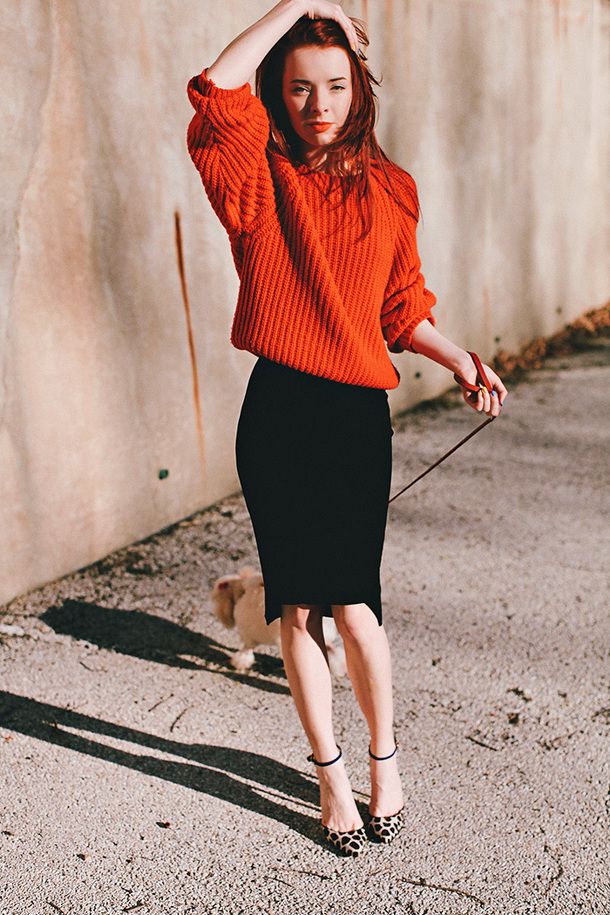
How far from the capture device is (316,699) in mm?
2342

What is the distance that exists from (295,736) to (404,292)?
4.28 ft

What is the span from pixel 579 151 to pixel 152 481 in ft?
16.8

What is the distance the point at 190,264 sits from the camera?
13.8ft

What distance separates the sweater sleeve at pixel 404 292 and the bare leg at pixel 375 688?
2.12 ft

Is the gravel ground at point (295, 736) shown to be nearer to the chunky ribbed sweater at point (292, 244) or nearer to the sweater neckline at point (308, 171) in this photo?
the chunky ribbed sweater at point (292, 244)

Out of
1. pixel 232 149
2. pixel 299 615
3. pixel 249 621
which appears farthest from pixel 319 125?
pixel 249 621

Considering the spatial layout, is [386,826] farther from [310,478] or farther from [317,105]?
[317,105]

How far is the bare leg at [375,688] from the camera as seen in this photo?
234 cm

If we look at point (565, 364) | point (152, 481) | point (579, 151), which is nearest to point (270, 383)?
point (152, 481)

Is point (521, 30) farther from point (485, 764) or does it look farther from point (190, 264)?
point (485, 764)

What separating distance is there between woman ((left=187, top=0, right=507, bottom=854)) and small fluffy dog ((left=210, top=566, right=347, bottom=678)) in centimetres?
68

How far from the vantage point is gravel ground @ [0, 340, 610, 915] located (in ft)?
7.32

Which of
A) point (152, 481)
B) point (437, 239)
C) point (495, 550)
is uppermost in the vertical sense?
point (437, 239)

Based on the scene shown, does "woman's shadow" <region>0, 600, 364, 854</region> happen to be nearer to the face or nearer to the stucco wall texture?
the stucco wall texture
